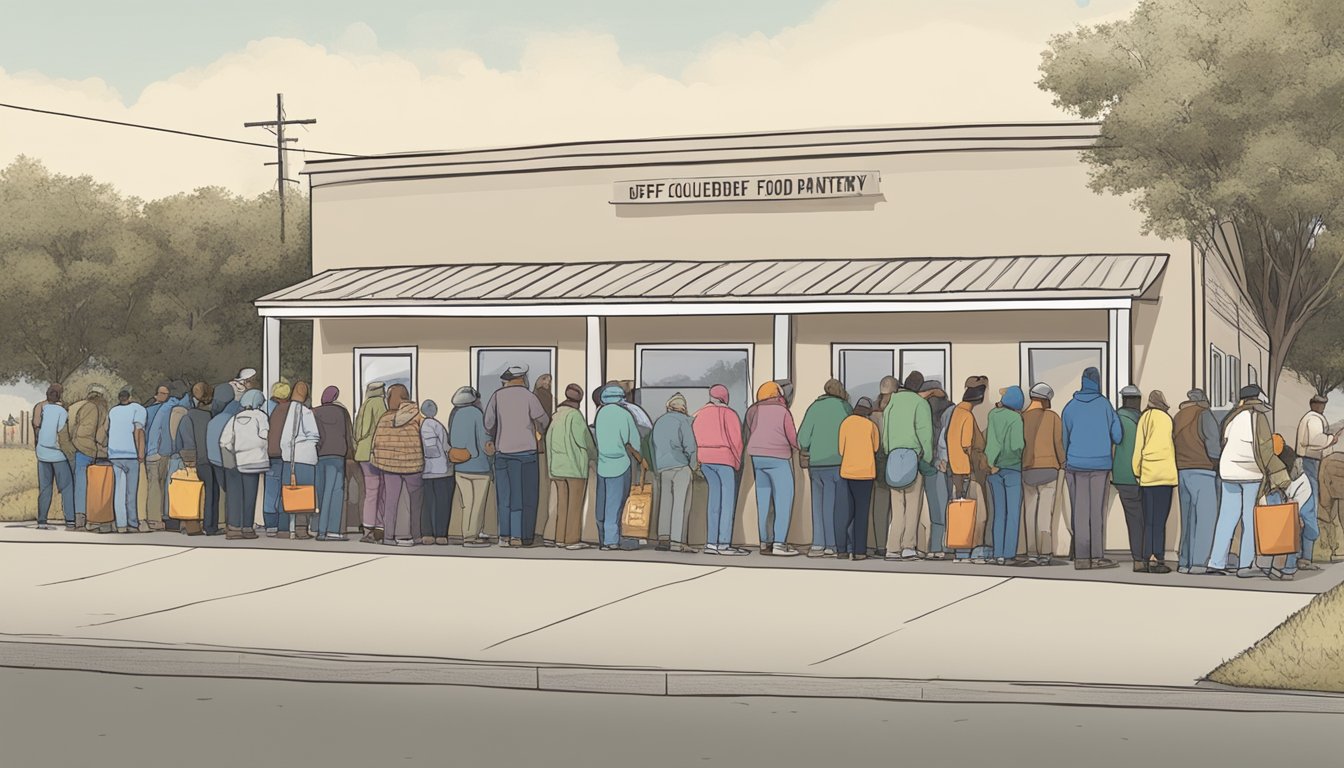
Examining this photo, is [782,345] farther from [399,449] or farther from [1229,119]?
[1229,119]

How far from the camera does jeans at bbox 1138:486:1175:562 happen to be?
16.2 meters

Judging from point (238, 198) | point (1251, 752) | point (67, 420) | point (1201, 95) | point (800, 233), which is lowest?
point (1251, 752)

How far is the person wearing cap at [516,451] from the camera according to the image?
18188mm

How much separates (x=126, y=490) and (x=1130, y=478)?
10.7 meters

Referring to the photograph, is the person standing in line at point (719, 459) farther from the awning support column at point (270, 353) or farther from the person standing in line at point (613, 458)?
the awning support column at point (270, 353)

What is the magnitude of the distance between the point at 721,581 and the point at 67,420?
29.0 ft

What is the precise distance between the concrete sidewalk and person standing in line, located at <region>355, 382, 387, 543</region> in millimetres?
1243

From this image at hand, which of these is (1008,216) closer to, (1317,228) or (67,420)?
(1317,228)

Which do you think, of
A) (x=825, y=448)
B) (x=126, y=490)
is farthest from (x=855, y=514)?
(x=126, y=490)

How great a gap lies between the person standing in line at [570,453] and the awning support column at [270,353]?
4.15 meters

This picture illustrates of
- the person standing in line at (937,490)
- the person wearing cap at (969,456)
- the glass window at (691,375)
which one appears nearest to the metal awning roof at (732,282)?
the glass window at (691,375)

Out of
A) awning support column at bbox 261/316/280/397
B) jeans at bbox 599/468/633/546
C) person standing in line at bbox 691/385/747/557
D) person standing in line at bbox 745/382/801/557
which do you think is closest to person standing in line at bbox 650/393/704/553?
person standing in line at bbox 691/385/747/557

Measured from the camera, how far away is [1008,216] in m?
19.3

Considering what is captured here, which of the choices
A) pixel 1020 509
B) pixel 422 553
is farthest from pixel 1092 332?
pixel 422 553
